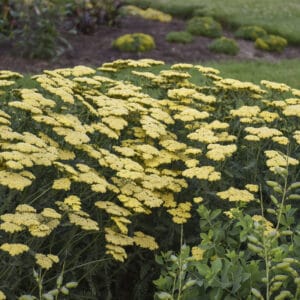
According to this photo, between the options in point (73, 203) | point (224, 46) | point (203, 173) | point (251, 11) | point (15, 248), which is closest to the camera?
point (15, 248)

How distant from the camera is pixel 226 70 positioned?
9602 millimetres

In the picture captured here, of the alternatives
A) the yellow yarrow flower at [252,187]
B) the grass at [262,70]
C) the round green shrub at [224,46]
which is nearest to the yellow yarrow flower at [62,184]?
the yellow yarrow flower at [252,187]

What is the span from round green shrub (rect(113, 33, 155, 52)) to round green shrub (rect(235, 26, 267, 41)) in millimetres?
2523

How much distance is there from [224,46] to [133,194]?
27.7 ft

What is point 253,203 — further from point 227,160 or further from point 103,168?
point 103,168

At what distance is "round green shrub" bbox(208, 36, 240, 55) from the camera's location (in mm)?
11352

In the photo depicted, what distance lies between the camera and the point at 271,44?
12031 mm

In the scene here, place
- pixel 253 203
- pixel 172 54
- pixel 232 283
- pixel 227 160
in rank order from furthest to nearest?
pixel 172 54, pixel 227 160, pixel 253 203, pixel 232 283

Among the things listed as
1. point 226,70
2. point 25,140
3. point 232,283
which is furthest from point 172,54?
point 232,283

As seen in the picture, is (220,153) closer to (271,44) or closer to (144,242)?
(144,242)

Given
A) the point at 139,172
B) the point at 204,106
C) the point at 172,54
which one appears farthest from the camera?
the point at 172,54

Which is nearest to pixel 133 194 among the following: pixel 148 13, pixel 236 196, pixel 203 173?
pixel 203 173

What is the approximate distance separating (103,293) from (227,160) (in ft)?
4.11

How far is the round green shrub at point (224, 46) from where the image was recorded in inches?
447
